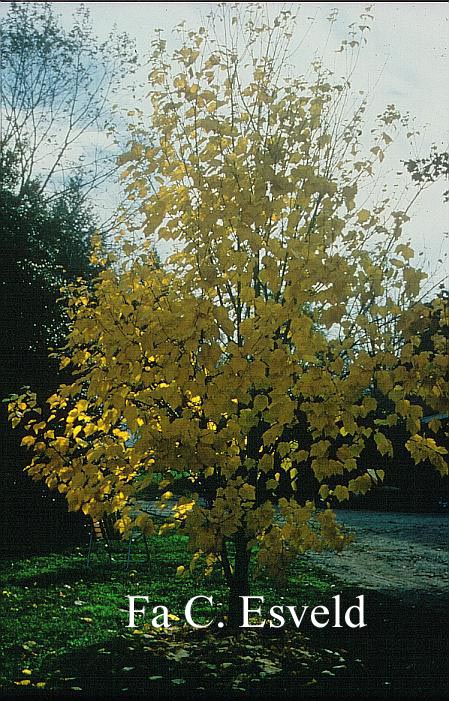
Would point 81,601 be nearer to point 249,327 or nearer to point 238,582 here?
point 238,582

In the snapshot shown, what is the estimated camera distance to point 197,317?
2.55 m

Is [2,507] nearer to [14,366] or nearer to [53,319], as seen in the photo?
[14,366]

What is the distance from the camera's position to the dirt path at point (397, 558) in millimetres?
6082

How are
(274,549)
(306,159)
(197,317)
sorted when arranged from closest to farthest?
(197,317) → (274,549) → (306,159)

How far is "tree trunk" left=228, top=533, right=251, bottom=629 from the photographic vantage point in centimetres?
375

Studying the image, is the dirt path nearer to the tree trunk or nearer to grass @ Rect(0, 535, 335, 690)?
grass @ Rect(0, 535, 335, 690)

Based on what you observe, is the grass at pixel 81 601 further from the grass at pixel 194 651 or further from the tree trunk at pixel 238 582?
the tree trunk at pixel 238 582

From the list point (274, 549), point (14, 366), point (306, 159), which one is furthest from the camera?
point (14, 366)

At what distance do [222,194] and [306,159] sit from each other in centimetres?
54

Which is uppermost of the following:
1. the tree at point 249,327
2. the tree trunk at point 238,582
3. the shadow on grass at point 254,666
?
the tree at point 249,327

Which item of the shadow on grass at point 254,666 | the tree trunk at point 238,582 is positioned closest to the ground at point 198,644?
the shadow on grass at point 254,666

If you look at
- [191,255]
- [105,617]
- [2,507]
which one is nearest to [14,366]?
[2,507]

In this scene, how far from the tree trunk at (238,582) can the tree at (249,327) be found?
1.2 inches

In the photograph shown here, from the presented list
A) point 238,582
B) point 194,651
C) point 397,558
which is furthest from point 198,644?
point 397,558
